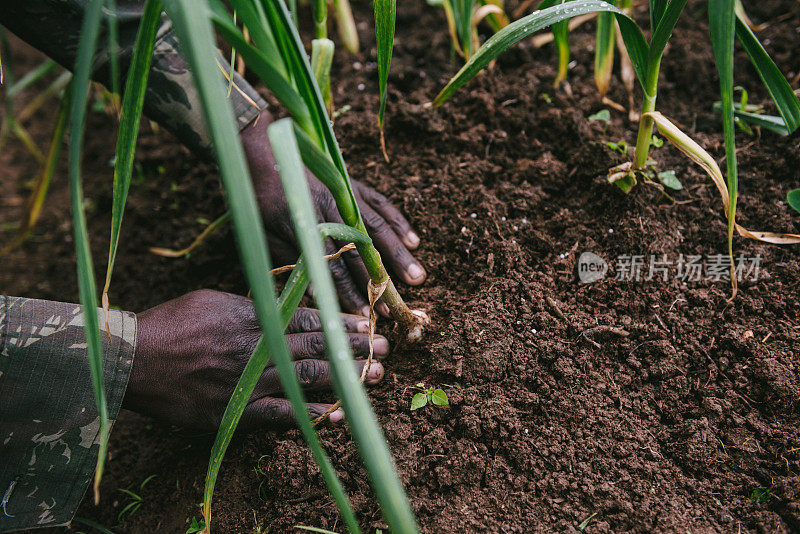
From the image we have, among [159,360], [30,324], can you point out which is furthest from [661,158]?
[30,324]

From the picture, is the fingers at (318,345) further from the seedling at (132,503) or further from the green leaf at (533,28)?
the green leaf at (533,28)

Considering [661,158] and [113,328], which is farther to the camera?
[661,158]

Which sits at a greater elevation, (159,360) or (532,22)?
(532,22)

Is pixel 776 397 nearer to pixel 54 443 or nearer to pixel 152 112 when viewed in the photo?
pixel 54 443

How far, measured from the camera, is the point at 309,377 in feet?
3.31

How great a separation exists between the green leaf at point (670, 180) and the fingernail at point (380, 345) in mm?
685

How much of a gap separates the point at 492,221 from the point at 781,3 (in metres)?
1.18

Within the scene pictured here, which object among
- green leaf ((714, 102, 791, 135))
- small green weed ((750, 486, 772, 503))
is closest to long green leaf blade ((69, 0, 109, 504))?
small green weed ((750, 486, 772, 503))

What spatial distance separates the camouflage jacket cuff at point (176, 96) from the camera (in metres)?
1.18

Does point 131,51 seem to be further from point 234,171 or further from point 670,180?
point 670,180

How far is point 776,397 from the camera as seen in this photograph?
943 millimetres

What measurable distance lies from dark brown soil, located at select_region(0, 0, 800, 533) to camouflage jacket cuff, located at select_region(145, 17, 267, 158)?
→ 0.27 metres

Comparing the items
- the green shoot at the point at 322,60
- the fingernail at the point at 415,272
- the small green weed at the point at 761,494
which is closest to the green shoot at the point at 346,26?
the green shoot at the point at 322,60

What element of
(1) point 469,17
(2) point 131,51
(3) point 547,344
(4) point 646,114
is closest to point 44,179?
(2) point 131,51
